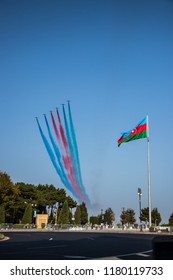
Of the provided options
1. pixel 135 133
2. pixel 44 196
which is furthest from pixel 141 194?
pixel 44 196

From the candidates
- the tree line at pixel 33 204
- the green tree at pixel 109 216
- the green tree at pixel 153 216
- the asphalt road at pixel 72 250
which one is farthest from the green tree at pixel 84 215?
the asphalt road at pixel 72 250

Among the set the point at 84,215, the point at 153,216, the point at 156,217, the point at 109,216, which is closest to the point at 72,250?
the point at 84,215

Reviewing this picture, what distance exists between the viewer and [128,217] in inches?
5300

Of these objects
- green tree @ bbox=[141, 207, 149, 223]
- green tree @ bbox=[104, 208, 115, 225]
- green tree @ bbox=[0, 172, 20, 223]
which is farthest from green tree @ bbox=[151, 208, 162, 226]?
green tree @ bbox=[0, 172, 20, 223]

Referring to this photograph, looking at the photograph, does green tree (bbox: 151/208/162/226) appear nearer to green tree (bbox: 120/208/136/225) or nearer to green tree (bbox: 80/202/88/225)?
green tree (bbox: 120/208/136/225)

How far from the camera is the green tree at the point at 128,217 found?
13407 cm

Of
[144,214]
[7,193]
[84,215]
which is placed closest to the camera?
[7,193]

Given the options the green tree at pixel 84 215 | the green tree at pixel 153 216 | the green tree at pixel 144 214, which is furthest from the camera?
the green tree at pixel 144 214

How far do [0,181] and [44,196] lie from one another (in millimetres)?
24363

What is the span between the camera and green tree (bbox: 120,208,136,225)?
13407 centimetres

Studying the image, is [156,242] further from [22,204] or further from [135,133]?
[22,204]

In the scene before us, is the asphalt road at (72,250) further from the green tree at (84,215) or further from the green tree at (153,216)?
the green tree at (153,216)

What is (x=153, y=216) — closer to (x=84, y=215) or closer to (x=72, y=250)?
(x=84, y=215)
